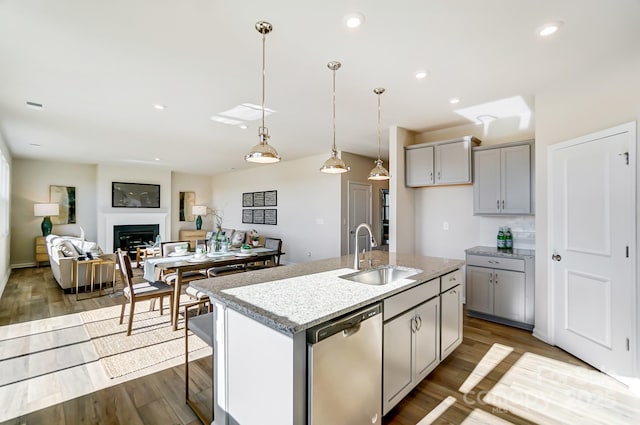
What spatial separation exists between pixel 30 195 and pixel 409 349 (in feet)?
31.2

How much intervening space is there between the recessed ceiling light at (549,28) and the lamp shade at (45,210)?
9.54 m

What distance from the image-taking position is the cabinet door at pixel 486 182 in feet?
12.1

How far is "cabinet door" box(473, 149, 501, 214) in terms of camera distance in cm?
369

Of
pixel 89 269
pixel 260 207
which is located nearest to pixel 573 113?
pixel 260 207

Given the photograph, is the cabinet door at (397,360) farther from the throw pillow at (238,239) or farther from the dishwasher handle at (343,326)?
the throw pillow at (238,239)

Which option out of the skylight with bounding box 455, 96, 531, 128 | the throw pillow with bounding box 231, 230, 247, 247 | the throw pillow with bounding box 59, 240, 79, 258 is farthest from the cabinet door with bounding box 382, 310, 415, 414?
the throw pillow with bounding box 231, 230, 247, 247

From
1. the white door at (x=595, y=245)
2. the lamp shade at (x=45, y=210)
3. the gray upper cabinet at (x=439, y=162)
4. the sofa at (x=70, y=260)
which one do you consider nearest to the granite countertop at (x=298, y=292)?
the white door at (x=595, y=245)

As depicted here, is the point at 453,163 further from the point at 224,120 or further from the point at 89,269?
the point at 89,269

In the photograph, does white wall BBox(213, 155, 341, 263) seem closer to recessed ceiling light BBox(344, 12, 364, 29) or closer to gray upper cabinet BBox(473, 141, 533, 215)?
gray upper cabinet BBox(473, 141, 533, 215)

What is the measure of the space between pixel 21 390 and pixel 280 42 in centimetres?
336

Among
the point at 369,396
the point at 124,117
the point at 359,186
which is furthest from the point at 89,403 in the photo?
the point at 359,186

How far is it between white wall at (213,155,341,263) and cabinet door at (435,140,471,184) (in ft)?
7.78

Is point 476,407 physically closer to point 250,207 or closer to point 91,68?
point 91,68

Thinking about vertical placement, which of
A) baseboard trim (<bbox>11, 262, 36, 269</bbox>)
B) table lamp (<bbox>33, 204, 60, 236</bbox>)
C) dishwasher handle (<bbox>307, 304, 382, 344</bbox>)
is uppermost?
table lamp (<bbox>33, 204, 60, 236</bbox>)
